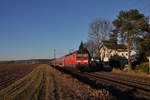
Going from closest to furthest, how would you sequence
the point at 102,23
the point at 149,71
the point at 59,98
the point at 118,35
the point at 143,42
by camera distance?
the point at 59,98 → the point at 149,71 → the point at 143,42 → the point at 118,35 → the point at 102,23

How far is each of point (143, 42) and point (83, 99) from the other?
23.1m

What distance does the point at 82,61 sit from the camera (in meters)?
29.4

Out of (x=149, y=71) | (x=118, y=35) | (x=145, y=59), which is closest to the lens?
(x=149, y=71)

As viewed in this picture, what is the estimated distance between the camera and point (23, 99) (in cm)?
907

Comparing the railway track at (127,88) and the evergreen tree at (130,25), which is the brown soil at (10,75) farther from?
the evergreen tree at (130,25)

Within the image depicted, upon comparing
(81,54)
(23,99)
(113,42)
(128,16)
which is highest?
(128,16)

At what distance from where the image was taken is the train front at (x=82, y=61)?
94.8 ft

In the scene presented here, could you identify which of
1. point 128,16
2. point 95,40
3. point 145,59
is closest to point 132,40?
point 128,16

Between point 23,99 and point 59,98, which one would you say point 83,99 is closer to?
point 59,98

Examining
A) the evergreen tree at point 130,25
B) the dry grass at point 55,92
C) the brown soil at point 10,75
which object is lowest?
the brown soil at point 10,75

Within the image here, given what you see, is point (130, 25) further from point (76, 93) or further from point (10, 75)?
point (76, 93)

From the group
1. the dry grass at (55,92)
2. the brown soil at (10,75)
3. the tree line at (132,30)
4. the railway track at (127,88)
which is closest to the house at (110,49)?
the tree line at (132,30)

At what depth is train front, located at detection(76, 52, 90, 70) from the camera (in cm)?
2889

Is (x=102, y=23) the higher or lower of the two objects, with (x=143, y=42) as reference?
higher
